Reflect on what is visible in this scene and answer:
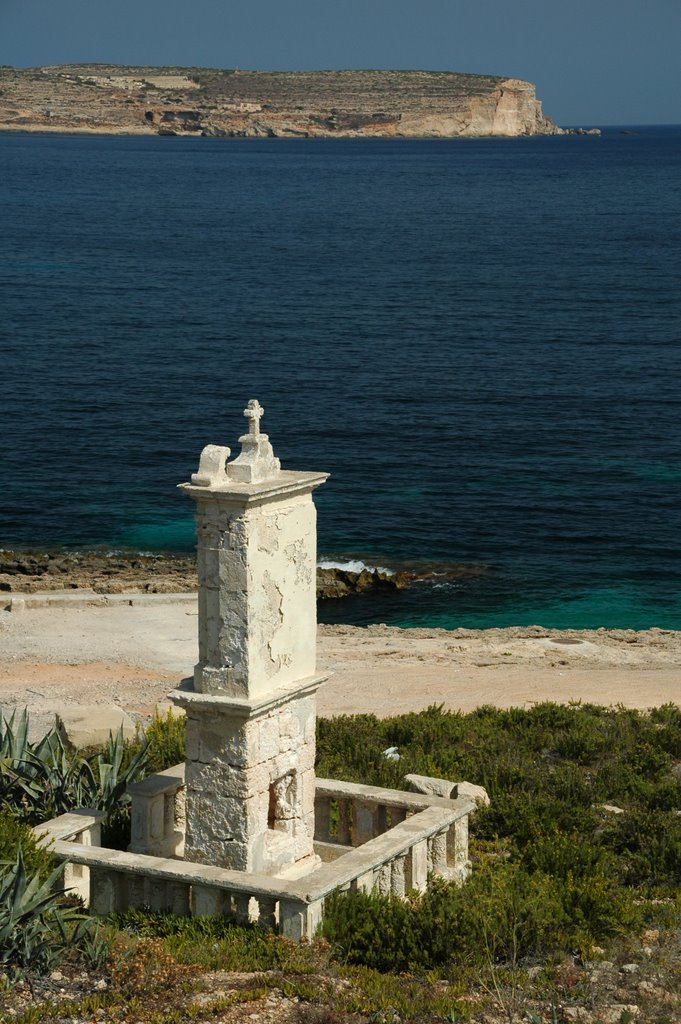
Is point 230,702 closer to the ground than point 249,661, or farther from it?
closer to the ground

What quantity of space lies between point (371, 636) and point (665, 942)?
15.4 metres

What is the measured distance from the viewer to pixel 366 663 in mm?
23969

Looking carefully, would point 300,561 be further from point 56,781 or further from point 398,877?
point 56,781

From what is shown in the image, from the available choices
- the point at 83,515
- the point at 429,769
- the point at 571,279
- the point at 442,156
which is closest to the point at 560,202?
the point at 571,279

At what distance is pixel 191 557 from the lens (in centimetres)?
3359

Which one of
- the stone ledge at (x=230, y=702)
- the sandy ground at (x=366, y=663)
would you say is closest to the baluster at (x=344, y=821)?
the stone ledge at (x=230, y=702)

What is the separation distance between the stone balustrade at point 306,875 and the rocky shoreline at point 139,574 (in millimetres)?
16718

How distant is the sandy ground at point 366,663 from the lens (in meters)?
21.3

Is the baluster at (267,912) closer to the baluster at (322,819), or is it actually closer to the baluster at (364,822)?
the baluster at (364,822)

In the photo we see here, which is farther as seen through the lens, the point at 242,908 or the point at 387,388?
the point at 387,388

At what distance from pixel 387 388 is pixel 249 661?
3810 cm

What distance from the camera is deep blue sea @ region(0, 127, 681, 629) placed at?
34.8m

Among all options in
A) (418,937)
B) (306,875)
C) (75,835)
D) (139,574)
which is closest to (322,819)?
(306,875)

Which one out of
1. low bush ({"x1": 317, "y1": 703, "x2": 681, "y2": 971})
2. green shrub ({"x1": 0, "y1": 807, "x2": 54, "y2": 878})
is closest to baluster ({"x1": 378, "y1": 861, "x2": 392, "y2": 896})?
low bush ({"x1": 317, "y1": 703, "x2": 681, "y2": 971})
